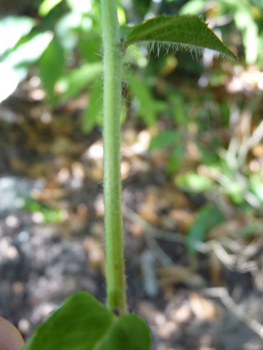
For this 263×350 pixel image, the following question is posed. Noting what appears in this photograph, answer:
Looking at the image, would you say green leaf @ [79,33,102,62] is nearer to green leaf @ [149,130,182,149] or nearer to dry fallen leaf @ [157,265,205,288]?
green leaf @ [149,130,182,149]

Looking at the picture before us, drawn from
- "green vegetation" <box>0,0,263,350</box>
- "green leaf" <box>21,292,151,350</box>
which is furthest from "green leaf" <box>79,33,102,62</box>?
"green leaf" <box>21,292,151,350</box>

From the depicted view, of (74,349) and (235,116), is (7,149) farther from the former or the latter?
(74,349)

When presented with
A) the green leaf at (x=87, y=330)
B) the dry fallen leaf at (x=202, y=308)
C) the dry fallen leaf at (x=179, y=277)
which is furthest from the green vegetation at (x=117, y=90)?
the dry fallen leaf at (x=202, y=308)

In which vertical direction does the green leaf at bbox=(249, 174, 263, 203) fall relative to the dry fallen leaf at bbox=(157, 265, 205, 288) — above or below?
above

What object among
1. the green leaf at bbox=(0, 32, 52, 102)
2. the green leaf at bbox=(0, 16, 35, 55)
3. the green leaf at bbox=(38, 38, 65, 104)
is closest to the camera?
the green leaf at bbox=(0, 32, 52, 102)

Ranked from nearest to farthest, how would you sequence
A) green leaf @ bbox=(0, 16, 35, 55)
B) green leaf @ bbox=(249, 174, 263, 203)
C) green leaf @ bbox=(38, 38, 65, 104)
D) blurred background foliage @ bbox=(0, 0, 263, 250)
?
green leaf @ bbox=(0, 16, 35, 55) < blurred background foliage @ bbox=(0, 0, 263, 250) < green leaf @ bbox=(38, 38, 65, 104) < green leaf @ bbox=(249, 174, 263, 203)

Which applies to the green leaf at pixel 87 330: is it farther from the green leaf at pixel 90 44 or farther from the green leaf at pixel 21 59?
the green leaf at pixel 90 44
